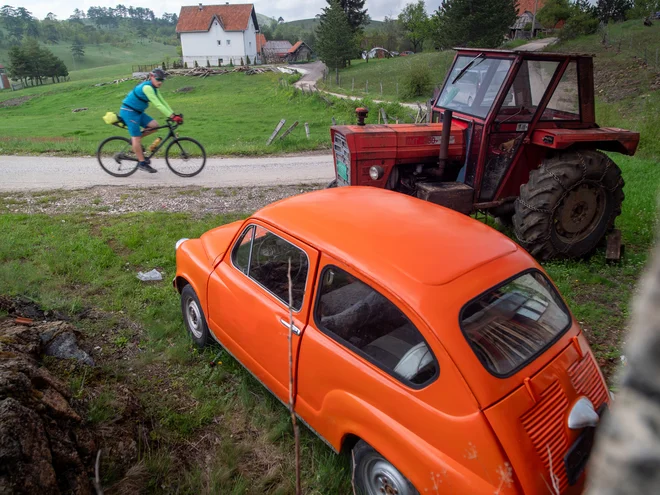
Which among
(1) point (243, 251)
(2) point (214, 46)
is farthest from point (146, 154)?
(2) point (214, 46)

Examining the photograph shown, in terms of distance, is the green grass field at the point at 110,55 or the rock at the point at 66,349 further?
the green grass field at the point at 110,55

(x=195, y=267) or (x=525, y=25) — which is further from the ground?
(x=525, y=25)

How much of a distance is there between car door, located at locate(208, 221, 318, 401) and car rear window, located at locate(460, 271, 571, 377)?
3.58ft

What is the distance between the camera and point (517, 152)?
6.28 metres

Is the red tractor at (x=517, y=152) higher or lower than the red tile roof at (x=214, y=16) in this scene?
lower

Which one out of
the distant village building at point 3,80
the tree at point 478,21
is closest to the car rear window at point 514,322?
the tree at point 478,21

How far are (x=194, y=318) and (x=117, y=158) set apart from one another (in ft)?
21.9

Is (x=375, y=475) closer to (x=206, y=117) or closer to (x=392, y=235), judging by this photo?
(x=392, y=235)

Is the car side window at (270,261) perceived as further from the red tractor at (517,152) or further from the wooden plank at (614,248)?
the wooden plank at (614,248)

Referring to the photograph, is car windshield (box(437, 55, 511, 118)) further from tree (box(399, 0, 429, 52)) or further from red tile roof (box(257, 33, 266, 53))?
red tile roof (box(257, 33, 266, 53))

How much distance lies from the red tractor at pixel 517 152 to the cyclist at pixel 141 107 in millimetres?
4383

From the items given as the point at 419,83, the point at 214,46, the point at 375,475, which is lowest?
the point at 375,475

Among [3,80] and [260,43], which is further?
[260,43]

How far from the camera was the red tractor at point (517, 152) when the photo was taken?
5.94 meters
